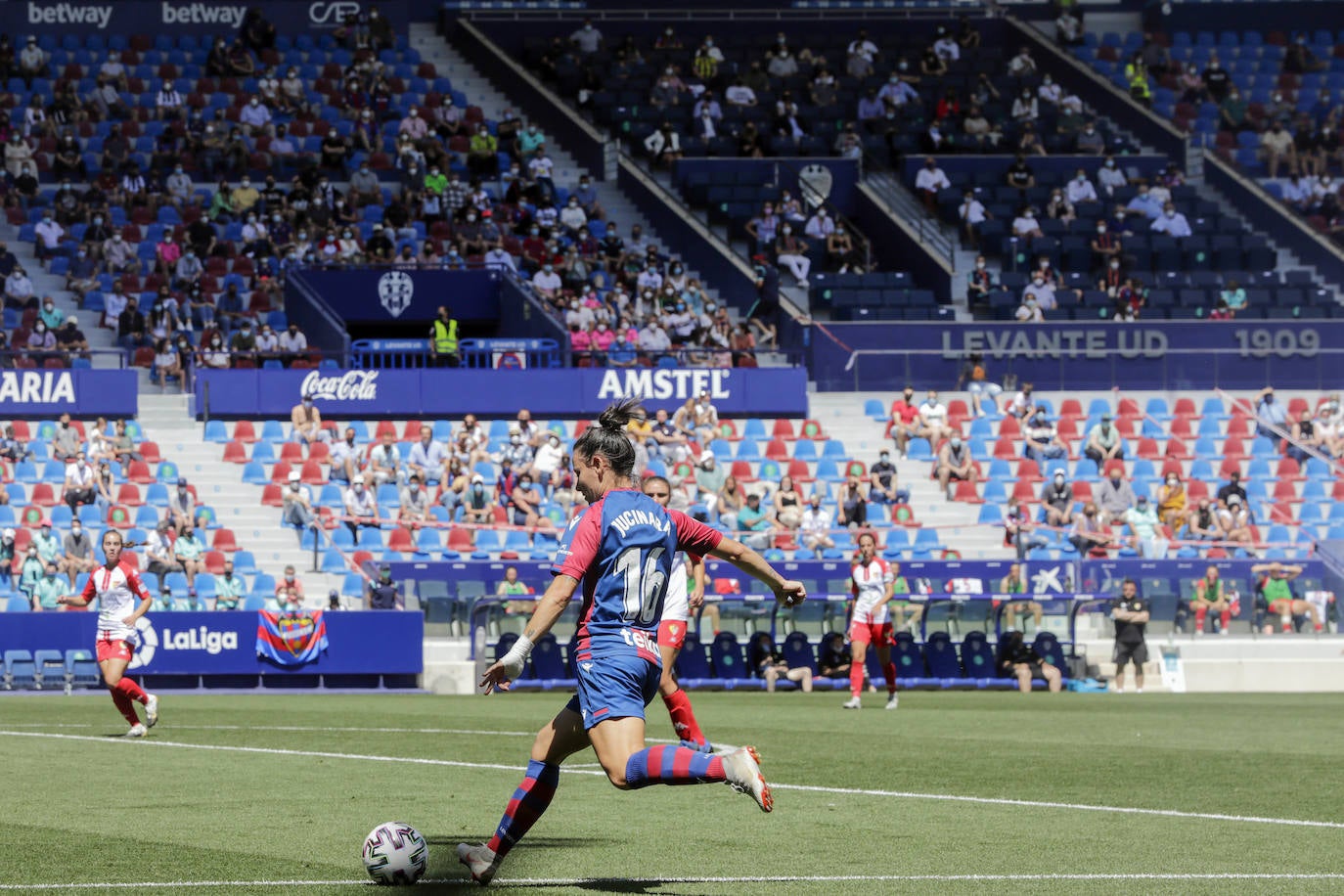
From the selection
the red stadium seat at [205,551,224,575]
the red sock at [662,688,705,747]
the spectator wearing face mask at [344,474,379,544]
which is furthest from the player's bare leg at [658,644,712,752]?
the spectator wearing face mask at [344,474,379,544]

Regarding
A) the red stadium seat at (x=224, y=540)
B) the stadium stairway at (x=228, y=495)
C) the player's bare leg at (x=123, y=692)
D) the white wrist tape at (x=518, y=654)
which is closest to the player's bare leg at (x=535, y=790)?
the white wrist tape at (x=518, y=654)

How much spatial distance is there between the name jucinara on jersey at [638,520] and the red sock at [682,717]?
13.5ft

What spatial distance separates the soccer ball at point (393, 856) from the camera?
7797mm

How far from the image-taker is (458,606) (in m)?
25.2

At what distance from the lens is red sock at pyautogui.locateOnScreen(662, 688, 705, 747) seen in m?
11.7

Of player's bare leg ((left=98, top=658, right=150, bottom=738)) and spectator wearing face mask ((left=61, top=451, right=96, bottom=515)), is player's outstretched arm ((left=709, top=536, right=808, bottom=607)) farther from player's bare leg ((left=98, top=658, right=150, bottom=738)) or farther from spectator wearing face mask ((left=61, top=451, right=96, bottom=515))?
spectator wearing face mask ((left=61, top=451, right=96, bottom=515))

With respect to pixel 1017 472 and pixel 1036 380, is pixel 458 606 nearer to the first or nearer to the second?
pixel 1017 472

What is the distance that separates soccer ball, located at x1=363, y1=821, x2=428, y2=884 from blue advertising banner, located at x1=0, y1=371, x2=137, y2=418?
2524 centimetres

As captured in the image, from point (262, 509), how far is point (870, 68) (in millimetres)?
19124

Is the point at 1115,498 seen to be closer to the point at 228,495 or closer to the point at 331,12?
the point at 228,495

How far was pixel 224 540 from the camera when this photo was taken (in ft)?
92.9

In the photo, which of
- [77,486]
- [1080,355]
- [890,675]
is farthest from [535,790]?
[1080,355]

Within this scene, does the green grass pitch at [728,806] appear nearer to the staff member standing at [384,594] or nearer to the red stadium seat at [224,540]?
the staff member standing at [384,594]

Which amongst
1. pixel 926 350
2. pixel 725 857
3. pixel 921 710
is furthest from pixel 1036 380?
pixel 725 857
